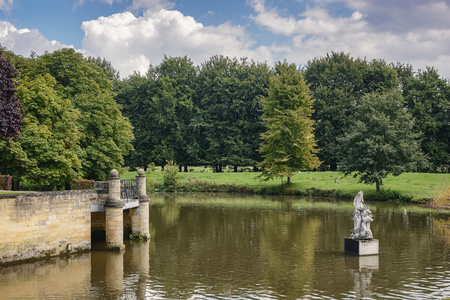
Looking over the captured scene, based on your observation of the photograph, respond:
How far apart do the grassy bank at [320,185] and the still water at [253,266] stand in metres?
13.1

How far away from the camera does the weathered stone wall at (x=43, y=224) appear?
19906mm

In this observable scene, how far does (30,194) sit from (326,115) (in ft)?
178

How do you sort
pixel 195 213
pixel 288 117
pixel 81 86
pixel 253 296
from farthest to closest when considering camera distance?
pixel 288 117 < pixel 81 86 < pixel 195 213 < pixel 253 296

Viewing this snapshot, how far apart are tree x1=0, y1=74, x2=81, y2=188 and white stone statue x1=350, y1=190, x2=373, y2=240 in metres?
19.9

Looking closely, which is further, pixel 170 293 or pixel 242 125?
pixel 242 125

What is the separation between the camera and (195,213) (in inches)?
1532

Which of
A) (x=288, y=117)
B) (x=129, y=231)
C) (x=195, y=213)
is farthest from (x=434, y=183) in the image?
(x=129, y=231)

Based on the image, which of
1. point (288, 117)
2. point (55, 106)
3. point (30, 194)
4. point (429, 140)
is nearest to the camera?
point (30, 194)

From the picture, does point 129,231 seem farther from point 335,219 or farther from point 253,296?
point 335,219

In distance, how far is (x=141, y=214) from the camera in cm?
2664

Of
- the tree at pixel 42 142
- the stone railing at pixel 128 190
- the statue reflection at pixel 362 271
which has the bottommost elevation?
the statue reflection at pixel 362 271

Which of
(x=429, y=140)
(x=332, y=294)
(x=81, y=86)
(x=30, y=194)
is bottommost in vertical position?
(x=332, y=294)

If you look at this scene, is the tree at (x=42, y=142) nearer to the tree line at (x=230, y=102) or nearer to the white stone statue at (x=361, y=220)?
the white stone statue at (x=361, y=220)

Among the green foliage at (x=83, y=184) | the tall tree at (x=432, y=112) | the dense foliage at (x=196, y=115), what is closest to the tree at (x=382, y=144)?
the tall tree at (x=432, y=112)
